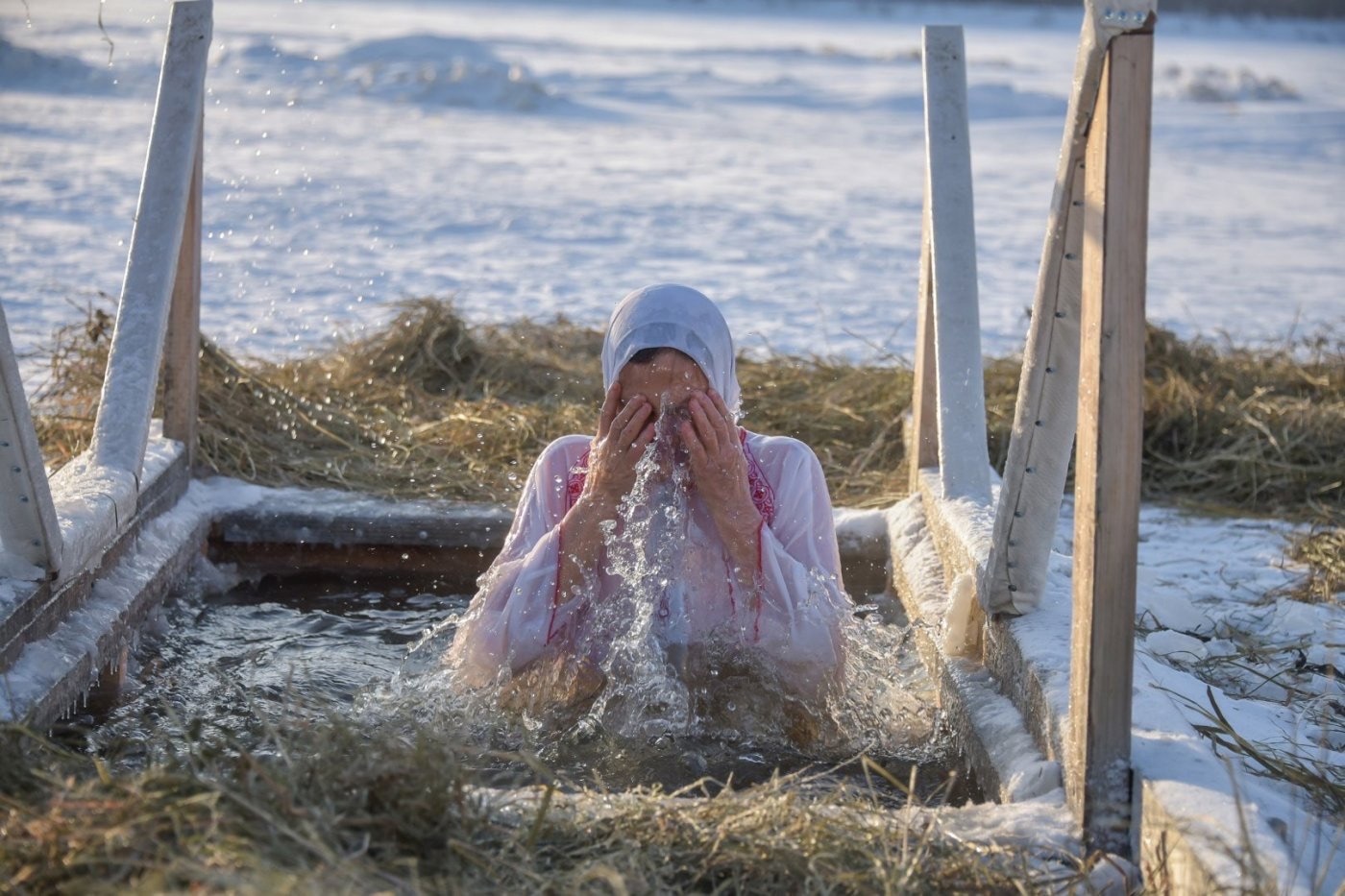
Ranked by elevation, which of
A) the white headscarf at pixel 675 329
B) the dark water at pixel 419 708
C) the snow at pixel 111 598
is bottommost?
the dark water at pixel 419 708

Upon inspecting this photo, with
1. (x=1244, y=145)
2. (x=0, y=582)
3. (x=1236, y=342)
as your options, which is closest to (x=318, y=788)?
(x=0, y=582)

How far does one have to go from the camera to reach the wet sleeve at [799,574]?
10.9 feet

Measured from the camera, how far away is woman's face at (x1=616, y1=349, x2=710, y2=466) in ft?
10.4

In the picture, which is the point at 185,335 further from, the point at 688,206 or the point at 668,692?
the point at 688,206

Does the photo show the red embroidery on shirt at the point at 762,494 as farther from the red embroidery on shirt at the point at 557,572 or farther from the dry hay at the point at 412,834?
the dry hay at the point at 412,834

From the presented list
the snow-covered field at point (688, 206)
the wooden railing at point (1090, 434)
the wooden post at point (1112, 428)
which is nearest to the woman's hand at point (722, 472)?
→ the wooden railing at point (1090, 434)

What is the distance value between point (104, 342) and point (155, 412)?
2.31 feet

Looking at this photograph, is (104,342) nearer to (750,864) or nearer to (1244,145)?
(750,864)

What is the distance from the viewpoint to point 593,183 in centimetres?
1382

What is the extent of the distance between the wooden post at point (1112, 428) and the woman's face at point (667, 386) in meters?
0.92

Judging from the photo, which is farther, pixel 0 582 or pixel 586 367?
pixel 586 367

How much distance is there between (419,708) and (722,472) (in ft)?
2.91

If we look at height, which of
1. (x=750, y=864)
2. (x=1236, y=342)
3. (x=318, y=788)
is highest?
(x=318, y=788)

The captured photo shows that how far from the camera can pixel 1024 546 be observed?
3.14 meters
